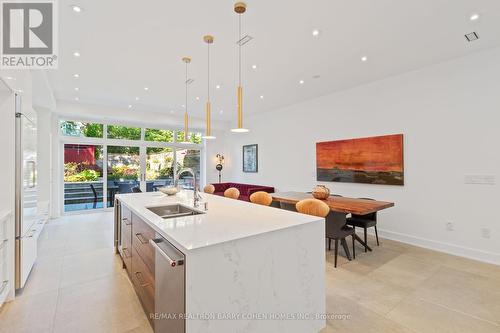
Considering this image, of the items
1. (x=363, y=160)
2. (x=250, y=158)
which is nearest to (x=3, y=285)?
(x=363, y=160)

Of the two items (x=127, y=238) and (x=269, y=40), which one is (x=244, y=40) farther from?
(x=127, y=238)

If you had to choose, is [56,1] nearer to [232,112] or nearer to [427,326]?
[427,326]

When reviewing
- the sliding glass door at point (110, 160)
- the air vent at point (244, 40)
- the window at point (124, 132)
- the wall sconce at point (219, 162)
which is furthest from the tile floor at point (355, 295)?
the wall sconce at point (219, 162)

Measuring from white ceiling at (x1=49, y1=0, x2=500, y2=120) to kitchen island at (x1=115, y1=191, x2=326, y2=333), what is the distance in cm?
217

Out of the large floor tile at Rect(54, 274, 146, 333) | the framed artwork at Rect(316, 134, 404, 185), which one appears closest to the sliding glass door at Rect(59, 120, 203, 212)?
the framed artwork at Rect(316, 134, 404, 185)

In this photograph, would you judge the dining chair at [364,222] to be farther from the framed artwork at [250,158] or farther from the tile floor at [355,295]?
the framed artwork at [250,158]

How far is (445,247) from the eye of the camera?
3.81m

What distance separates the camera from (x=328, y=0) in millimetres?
2438

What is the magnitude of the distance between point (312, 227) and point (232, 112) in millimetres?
6187

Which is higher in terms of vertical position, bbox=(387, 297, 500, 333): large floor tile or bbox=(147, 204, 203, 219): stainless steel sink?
bbox=(147, 204, 203, 219): stainless steel sink

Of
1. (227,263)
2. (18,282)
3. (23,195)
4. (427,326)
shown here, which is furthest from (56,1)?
(427,326)

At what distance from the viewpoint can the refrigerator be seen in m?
2.48

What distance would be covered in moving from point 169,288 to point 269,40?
305 cm

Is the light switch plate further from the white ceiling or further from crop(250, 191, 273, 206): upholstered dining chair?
crop(250, 191, 273, 206): upholstered dining chair
